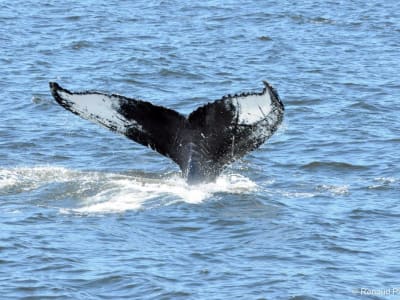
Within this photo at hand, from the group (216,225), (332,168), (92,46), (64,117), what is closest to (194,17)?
(92,46)

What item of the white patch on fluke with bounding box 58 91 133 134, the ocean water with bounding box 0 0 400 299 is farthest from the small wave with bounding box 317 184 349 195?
the white patch on fluke with bounding box 58 91 133 134

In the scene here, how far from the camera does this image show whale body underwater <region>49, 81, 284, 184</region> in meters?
11.8

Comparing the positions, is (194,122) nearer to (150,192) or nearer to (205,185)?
(205,185)

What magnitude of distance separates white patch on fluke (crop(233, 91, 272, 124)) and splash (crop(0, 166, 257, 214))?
117cm

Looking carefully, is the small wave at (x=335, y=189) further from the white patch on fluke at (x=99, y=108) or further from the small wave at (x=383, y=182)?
the white patch on fluke at (x=99, y=108)

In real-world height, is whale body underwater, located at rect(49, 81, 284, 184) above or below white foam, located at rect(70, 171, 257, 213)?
above

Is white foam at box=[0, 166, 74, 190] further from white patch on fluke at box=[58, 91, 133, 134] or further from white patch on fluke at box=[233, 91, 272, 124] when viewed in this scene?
white patch on fluke at box=[233, 91, 272, 124]

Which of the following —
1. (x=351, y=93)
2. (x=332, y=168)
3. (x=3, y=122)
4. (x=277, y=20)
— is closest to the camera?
(x=332, y=168)

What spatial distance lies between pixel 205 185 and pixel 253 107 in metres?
1.38

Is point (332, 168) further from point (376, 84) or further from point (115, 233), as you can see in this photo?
point (376, 84)

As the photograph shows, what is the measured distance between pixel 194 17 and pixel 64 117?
10.8 metres

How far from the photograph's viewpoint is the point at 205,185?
12844 millimetres

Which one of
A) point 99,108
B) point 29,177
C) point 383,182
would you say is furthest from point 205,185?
point 383,182

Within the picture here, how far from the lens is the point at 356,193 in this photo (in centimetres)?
1338
